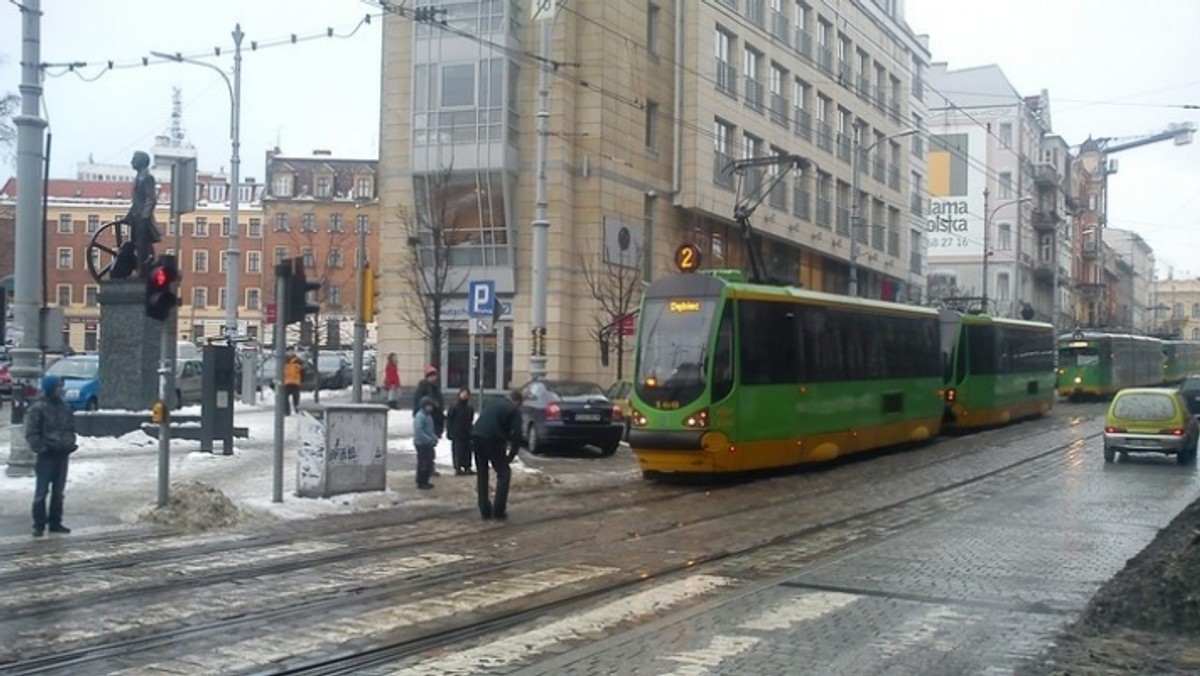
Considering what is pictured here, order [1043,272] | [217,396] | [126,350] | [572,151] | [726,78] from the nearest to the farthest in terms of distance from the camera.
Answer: [217,396]
[126,350]
[572,151]
[726,78]
[1043,272]

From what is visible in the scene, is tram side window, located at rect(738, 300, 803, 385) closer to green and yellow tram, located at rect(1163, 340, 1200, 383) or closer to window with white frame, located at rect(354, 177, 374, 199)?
green and yellow tram, located at rect(1163, 340, 1200, 383)

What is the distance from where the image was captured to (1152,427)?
25.7m

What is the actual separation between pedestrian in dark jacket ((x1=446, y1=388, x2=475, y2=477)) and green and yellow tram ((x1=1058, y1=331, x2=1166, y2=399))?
37.3 m

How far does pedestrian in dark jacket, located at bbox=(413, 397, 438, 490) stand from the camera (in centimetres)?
1927

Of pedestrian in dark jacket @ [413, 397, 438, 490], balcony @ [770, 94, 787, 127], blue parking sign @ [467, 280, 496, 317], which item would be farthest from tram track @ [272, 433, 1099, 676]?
balcony @ [770, 94, 787, 127]

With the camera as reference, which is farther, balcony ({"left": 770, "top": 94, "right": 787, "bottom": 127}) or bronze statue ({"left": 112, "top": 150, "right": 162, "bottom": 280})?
balcony ({"left": 770, "top": 94, "right": 787, "bottom": 127})

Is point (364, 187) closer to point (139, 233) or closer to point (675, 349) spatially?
point (139, 233)

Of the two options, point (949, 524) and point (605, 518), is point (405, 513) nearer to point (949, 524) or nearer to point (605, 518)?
point (605, 518)

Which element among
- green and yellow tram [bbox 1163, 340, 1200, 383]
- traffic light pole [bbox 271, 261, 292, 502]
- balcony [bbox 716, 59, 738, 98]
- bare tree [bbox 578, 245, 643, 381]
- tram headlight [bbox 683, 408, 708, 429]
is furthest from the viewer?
green and yellow tram [bbox 1163, 340, 1200, 383]

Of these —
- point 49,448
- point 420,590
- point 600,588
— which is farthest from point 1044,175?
point 420,590

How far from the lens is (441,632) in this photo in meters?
9.23

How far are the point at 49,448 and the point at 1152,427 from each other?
67.6 feet

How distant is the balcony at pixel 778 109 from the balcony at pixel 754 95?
1.25 metres

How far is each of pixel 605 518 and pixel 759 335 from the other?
18.1 feet
